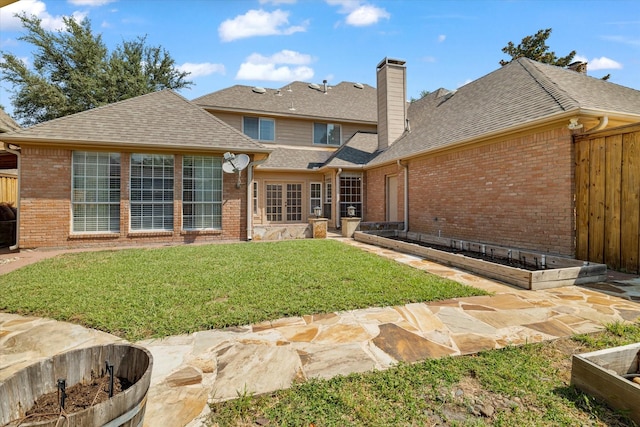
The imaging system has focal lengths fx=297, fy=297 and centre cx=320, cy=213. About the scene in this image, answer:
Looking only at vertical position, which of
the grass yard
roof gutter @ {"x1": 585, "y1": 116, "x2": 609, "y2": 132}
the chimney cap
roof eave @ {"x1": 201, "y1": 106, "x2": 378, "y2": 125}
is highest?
the chimney cap

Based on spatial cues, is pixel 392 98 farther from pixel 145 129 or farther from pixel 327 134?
pixel 145 129

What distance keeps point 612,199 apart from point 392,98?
10.6 m

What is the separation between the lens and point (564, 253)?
650cm

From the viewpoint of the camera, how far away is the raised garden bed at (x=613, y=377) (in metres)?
1.98

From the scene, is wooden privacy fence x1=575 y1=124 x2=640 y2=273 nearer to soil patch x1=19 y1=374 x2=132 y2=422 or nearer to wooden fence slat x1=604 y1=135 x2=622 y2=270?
wooden fence slat x1=604 y1=135 x2=622 y2=270

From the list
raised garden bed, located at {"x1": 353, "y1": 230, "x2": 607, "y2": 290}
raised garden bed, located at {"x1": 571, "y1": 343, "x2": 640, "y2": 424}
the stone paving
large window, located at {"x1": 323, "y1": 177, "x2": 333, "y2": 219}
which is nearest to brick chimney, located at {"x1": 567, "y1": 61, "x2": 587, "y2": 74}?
raised garden bed, located at {"x1": 353, "y1": 230, "x2": 607, "y2": 290}

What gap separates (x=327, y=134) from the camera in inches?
667

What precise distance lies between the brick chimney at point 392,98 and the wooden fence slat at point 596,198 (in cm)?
916

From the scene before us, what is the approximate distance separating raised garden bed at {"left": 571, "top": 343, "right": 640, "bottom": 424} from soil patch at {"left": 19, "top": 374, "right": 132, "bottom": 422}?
10.5ft

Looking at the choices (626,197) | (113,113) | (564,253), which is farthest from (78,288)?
(626,197)

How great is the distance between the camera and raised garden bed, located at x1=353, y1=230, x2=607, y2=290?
16.7 ft

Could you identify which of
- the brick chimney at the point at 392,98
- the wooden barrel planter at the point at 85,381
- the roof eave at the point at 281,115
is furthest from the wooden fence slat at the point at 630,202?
the roof eave at the point at 281,115

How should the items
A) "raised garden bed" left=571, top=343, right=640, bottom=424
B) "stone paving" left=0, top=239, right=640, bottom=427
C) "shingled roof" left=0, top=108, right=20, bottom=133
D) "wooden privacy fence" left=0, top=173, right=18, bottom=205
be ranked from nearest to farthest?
"raised garden bed" left=571, top=343, right=640, bottom=424, "stone paving" left=0, top=239, right=640, bottom=427, "shingled roof" left=0, top=108, right=20, bottom=133, "wooden privacy fence" left=0, top=173, right=18, bottom=205

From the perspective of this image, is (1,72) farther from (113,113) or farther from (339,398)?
(339,398)
